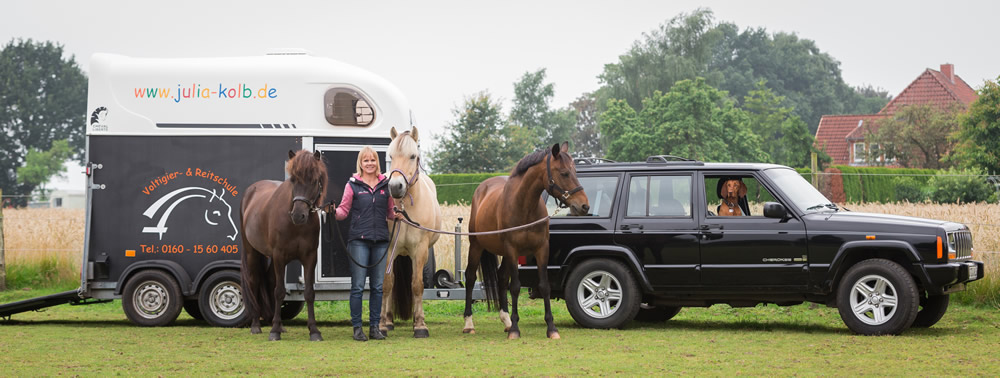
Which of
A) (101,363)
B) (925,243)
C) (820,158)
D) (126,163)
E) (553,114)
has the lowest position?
(101,363)

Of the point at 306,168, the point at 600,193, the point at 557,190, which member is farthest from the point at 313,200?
the point at 600,193

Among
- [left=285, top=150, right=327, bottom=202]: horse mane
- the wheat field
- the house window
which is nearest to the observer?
[left=285, top=150, right=327, bottom=202]: horse mane

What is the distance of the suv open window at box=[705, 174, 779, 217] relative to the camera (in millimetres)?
11359

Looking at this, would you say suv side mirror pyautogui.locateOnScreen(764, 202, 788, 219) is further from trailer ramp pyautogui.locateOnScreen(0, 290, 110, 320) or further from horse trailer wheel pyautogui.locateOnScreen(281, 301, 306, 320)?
trailer ramp pyautogui.locateOnScreen(0, 290, 110, 320)

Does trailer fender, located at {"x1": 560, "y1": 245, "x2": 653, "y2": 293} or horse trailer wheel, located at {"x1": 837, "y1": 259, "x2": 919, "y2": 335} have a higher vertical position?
trailer fender, located at {"x1": 560, "y1": 245, "x2": 653, "y2": 293}

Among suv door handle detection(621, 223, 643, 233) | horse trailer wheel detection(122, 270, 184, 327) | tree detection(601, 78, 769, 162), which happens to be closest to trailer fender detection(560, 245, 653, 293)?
suv door handle detection(621, 223, 643, 233)

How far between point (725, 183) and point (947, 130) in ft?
127

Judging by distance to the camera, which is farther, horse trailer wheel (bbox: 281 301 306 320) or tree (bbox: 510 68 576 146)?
tree (bbox: 510 68 576 146)

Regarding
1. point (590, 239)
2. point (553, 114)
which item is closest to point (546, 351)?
point (590, 239)

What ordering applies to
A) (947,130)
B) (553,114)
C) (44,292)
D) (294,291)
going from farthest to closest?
1. (553,114)
2. (947,130)
3. (44,292)
4. (294,291)

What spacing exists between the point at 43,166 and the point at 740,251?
6028cm

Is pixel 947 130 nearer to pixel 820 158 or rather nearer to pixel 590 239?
pixel 820 158

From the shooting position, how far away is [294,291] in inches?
489

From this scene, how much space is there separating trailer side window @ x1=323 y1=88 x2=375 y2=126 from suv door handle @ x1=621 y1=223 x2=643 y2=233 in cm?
323
